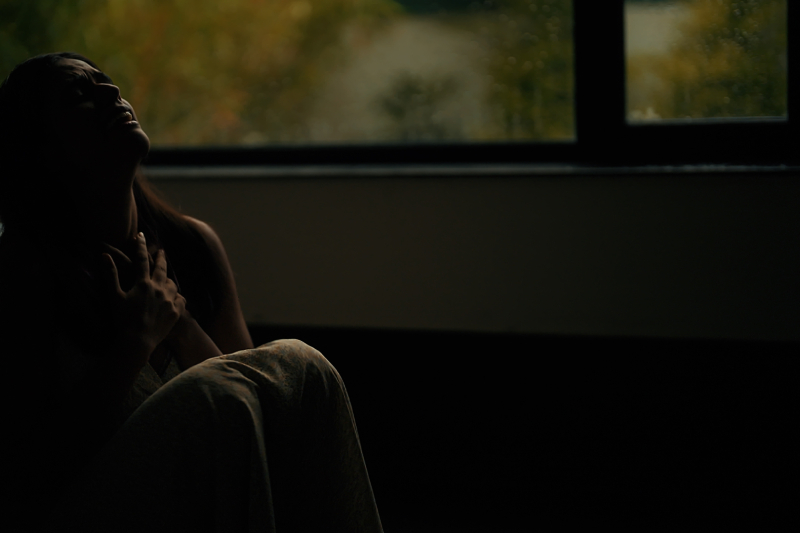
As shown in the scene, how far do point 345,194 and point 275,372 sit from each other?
3.83ft

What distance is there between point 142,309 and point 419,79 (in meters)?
1.31

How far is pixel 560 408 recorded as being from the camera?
2047 mm

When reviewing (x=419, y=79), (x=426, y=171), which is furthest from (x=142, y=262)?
(x=419, y=79)

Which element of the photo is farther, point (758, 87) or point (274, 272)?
point (274, 272)

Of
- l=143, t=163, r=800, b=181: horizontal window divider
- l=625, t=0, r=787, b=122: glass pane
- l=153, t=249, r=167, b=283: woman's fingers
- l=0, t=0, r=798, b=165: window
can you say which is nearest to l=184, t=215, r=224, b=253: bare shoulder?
l=153, t=249, r=167, b=283: woman's fingers

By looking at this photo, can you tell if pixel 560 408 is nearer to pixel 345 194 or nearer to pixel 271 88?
pixel 345 194

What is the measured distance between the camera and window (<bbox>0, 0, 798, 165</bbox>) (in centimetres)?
198

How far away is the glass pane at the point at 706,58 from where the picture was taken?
1922 millimetres

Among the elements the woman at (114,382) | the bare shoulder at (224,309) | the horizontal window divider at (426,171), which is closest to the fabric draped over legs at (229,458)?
the woman at (114,382)

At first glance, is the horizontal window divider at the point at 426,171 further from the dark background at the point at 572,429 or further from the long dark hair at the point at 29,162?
the long dark hair at the point at 29,162

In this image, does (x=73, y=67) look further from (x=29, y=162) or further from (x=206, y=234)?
(x=206, y=234)

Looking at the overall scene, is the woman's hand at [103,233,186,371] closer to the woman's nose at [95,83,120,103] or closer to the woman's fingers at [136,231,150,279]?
the woman's fingers at [136,231,150,279]

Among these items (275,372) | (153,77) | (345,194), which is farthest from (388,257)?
(275,372)

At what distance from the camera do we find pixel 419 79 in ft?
7.22
